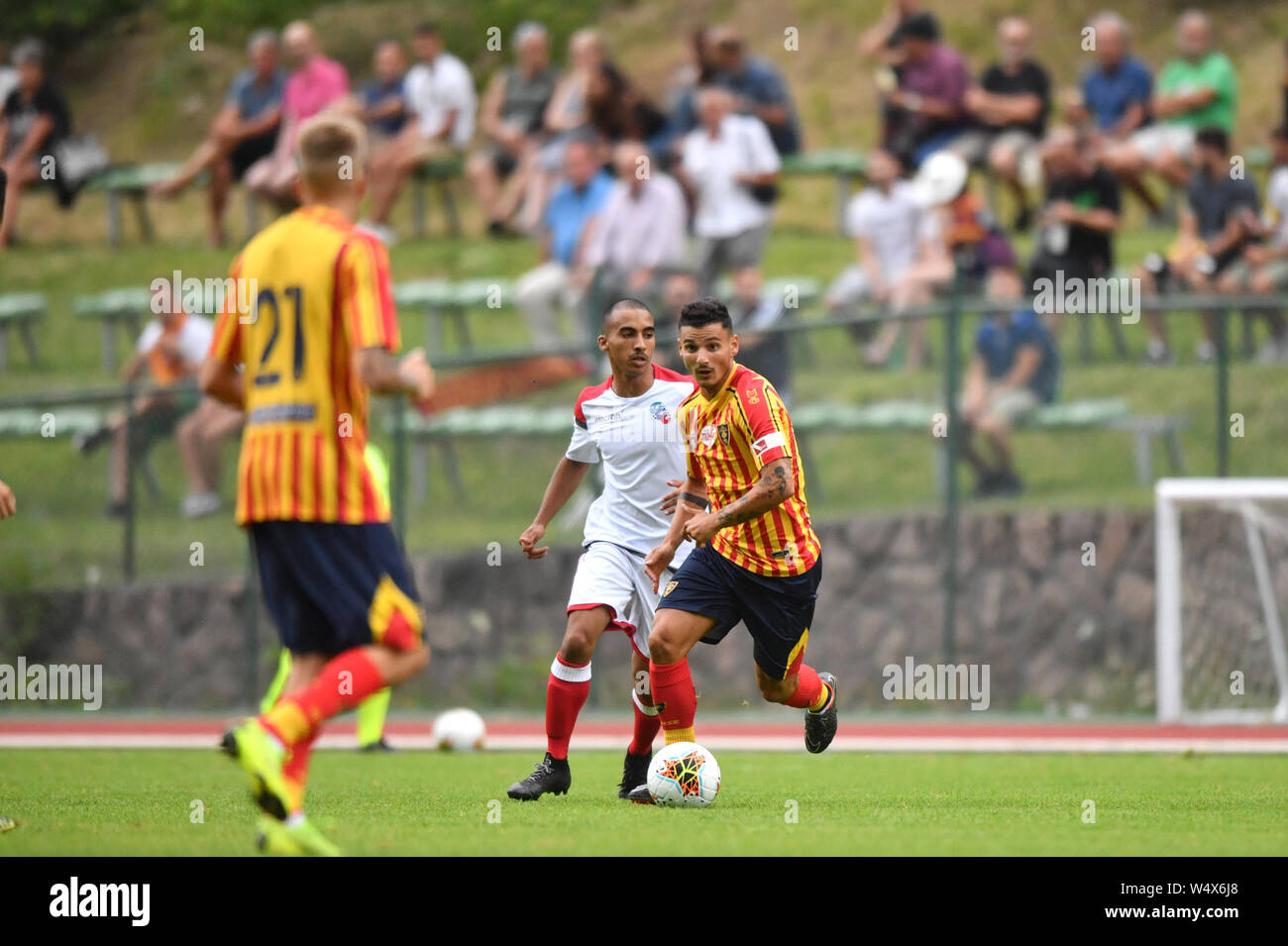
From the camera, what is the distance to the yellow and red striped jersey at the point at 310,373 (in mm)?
5953

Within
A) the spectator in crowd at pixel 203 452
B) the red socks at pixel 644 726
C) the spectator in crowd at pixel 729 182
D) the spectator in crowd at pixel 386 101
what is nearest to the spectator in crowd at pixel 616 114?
the spectator in crowd at pixel 729 182

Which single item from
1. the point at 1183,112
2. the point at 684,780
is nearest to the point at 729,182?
the point at 1183,112

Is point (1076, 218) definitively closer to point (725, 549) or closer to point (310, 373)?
point (725, 549)

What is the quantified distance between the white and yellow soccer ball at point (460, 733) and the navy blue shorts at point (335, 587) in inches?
218

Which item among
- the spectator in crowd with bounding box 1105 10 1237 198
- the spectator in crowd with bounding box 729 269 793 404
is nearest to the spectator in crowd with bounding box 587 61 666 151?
the spectator in crowd with bounding box 729 269 793 404

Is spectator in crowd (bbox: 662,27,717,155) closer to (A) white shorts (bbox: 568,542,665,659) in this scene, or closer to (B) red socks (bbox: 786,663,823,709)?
(A) white shorts (bbox: 568,542,665,659)

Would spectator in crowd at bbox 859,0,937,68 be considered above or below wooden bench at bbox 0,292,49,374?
above

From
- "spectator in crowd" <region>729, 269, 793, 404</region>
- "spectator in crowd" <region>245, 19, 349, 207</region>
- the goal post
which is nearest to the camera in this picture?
the goal post

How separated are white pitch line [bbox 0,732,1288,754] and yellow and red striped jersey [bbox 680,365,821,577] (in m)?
Result: 3.69

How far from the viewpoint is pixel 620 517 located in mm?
8742

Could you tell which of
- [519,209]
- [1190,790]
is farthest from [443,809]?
[519,209]

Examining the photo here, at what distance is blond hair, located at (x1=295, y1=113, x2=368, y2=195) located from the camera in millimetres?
5938

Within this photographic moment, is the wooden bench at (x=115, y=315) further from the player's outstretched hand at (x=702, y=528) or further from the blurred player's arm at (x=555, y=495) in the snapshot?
the player's outstretched hand at (x=702, y=528)

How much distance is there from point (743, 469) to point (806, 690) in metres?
1.21
